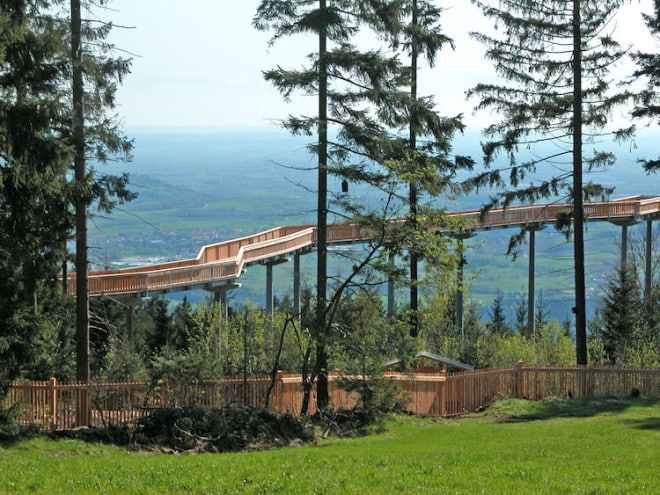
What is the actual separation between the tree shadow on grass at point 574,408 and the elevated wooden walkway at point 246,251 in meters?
6.20

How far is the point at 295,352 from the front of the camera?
3394 centimetres

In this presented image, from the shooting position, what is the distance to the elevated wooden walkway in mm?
37938

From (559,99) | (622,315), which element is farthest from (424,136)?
(622,315)

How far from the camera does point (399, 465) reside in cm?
1516

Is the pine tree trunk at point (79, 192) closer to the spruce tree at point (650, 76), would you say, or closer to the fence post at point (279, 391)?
the fence post at point (279, 391)

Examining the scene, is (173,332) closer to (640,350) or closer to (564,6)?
(640,350)

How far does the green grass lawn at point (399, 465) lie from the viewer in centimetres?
1305

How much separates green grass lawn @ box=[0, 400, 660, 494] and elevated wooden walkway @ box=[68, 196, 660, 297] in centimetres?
1030

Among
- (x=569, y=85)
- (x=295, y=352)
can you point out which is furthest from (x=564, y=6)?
(x=295, y=352)

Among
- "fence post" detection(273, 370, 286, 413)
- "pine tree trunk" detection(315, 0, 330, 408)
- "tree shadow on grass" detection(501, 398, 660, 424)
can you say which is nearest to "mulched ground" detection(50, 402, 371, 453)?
"pine tree trunk" detection(315, 0, 330, 408)

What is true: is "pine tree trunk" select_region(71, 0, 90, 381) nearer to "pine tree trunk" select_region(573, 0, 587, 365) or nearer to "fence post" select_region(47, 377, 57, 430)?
"fence post" select_region(47, 377, 57, 430)

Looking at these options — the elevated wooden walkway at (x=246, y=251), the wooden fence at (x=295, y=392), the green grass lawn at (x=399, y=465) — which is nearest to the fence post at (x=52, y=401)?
the wooden fence at (x=295, y=392)

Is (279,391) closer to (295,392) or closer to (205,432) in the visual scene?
(295,392)

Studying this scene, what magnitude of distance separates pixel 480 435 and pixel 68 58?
472 inches
